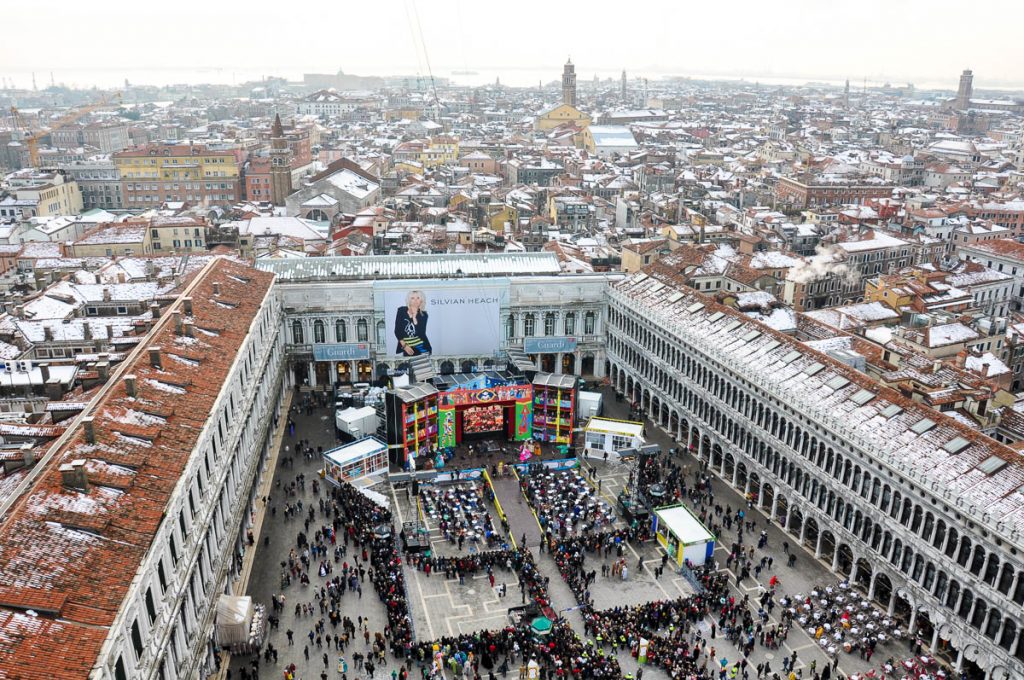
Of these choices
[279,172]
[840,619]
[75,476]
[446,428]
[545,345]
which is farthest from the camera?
[279,172]

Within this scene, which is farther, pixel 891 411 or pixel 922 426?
pixel 891 411

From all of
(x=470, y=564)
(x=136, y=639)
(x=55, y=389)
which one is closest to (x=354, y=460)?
(x=470, y=564)

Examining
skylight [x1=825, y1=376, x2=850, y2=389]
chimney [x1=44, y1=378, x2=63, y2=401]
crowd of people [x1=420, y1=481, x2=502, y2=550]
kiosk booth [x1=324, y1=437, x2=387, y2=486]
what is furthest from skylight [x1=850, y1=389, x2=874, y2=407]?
chimney [x1=44, y1=378, x2=63, y2=401]

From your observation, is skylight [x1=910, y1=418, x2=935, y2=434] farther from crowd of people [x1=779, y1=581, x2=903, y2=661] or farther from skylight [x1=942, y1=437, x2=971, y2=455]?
crowd of people [x1=779, y1=581, x2=903, y2=661]

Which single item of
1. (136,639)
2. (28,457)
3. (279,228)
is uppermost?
(279,228)

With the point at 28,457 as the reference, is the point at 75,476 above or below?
above

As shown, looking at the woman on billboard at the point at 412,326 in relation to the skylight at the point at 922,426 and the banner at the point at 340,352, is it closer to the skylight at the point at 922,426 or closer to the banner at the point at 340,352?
the banner at the point at 340,352

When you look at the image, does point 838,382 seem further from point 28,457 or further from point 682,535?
point 28,457

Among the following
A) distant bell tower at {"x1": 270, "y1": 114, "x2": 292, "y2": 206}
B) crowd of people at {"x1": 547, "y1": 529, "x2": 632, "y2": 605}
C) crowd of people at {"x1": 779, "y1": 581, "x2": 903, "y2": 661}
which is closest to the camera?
crowd of people at {"x1": 779, "y1": 581, "x2": 903, "y2": 661}
